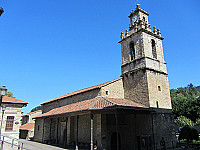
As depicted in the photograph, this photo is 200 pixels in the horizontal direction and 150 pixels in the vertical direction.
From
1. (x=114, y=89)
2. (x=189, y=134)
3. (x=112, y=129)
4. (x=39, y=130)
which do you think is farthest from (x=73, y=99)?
(x=189, y=134)

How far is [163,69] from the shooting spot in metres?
18.5

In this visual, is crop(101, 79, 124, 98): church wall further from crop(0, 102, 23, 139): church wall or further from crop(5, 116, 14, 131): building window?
crop(5, 116, 14, 131): building window

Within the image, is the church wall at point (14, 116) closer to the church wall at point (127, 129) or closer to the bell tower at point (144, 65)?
the church wall at point (127, 129)

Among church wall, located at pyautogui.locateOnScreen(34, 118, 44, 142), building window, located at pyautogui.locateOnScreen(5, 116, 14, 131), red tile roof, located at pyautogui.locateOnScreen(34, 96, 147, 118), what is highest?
red tile roof, located at pyautogui.locateOnScreen(34, 96, 147, 118)

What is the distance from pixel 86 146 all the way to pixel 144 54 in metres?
11.8

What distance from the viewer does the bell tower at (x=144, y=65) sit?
16.4 metres

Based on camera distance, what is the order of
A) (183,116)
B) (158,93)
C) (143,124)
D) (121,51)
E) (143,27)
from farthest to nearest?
(183,116) < (121,51) < (143,27) < (158,93) < (143,124)

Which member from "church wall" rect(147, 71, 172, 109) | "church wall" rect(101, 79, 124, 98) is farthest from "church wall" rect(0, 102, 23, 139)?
"church wall" rect(147, 71, 172, 109)

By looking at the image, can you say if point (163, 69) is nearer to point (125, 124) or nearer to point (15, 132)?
point (125, 124)

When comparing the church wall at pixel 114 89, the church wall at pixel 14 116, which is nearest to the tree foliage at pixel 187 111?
the church wall at pixel 114 89

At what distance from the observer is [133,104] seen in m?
15.6

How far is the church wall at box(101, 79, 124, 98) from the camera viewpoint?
56.2 feet

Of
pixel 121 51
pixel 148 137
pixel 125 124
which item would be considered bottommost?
pixel 148 137

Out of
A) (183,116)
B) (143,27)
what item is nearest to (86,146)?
(143,27)
